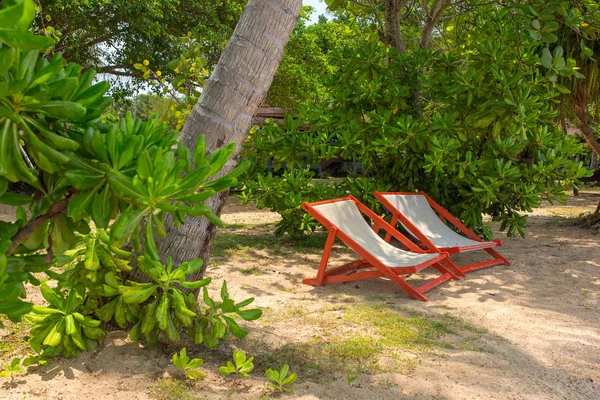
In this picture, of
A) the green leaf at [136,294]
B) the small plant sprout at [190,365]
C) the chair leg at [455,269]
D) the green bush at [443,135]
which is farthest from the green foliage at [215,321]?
the green bush at [443,135]

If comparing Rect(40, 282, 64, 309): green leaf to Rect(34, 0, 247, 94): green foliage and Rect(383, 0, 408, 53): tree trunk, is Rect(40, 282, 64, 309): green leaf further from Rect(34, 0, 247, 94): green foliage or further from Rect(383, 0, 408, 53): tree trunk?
Rect(34, 0, 247, 94): green foliage

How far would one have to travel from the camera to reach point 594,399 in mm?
2797

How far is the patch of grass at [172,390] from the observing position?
256cm

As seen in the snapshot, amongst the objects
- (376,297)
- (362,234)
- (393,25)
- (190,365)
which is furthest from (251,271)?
(393,25)

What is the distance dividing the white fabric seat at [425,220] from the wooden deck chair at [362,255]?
0.34 metres

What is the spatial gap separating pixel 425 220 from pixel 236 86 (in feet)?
12.5

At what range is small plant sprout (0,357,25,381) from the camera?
2601 mm

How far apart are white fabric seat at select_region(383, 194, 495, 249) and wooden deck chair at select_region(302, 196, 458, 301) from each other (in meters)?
0.34

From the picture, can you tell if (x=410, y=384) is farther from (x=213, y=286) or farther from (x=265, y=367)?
(x=213, y=286)

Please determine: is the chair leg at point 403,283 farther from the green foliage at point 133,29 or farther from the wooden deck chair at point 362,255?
the green foliage at point 133,29

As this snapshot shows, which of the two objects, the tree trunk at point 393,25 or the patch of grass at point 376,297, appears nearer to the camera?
the patch of grass at point 376,297

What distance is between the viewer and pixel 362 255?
4703mm

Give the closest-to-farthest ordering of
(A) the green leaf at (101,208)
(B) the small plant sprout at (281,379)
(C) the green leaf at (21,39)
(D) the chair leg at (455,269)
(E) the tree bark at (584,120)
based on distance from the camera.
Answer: (C) the green leaf at (21,39)
(A) the green leaf at (101,208)
(B) the small plant sprout at (281,379)
(D) the chair leg at (455,269)
(E) the tree bark at (584,120)

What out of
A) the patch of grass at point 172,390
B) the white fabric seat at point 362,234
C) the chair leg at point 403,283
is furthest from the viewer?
the white fabric seat at point 362,234
